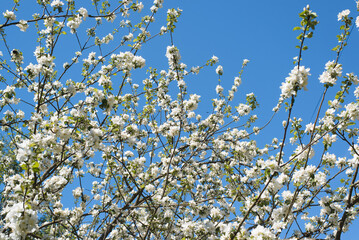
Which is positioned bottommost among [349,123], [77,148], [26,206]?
[26,206]

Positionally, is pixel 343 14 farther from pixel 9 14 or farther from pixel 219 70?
pixel 9 14

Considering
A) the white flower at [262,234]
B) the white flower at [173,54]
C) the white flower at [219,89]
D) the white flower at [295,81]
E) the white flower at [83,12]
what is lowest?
the white flower at [262,234]

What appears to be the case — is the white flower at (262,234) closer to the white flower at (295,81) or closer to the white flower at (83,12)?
the white flower at (295,81)

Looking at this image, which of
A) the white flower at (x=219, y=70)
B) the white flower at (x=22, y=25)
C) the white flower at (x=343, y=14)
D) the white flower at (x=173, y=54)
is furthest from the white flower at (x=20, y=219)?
the white flower at (x=219, y=70)

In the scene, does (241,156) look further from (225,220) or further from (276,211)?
(276,211)

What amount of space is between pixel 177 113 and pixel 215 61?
2.28m

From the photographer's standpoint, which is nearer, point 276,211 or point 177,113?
point 276,211

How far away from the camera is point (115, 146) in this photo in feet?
17.5

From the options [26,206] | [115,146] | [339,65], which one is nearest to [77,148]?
[115,146]

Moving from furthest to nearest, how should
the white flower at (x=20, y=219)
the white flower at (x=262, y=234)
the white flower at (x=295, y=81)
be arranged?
the white flower at (x=262, y=234), the white flower at (x=295, y=81), the white flower at (x=20, y=219)

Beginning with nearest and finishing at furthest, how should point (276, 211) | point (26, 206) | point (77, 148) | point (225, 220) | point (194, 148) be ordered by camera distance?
point (26, 206)
point (276, 211)
point (77, 148)
point (225, 220)
point (194, 148)

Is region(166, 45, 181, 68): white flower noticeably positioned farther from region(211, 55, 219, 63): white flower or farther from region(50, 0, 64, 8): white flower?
region(50, 0, 64, 8): white flower

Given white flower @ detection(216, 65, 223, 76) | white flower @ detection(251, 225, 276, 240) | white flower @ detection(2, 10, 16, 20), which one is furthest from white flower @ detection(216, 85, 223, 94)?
white flower @ detection(2, 10, 16, 20)

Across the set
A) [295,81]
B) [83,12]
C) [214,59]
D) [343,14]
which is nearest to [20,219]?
[295,81]
